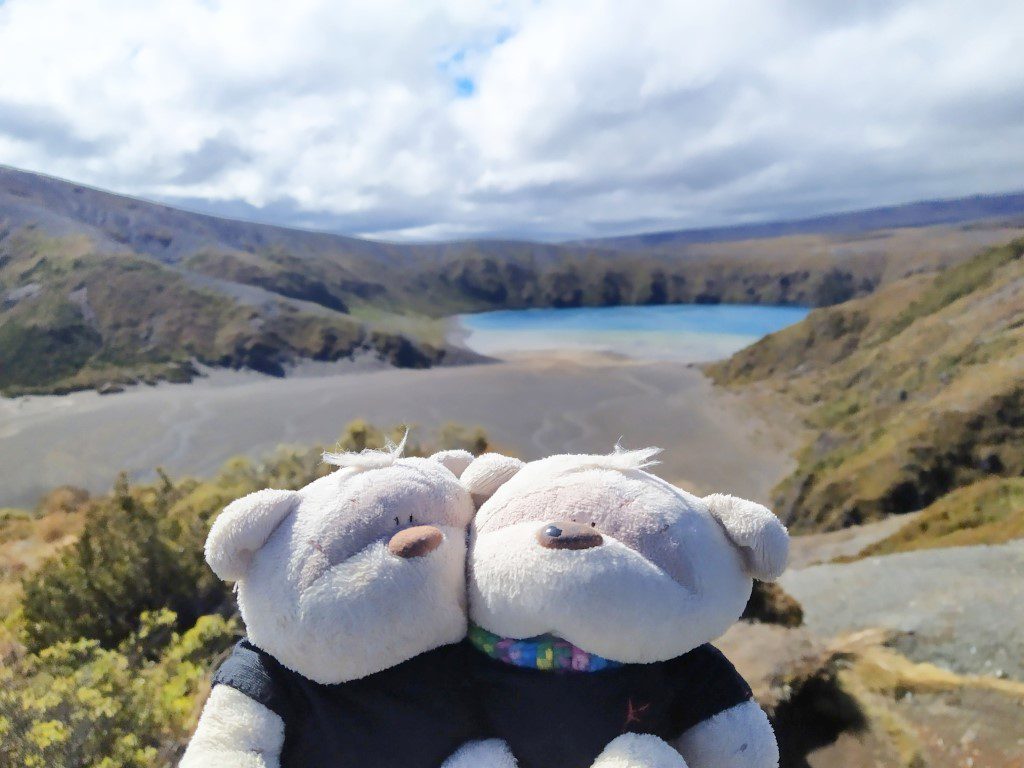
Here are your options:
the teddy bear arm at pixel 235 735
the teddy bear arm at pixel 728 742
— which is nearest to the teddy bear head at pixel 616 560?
the teddy bear arm at pixel 728 742

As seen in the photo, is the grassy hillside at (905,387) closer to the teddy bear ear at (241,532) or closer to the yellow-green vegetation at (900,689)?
the yellow-green vegetation at (900,689)

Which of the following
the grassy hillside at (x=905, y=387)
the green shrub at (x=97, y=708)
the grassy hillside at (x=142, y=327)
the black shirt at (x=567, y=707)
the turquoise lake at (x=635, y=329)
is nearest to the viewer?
the black shirt at (x=567, y=707)

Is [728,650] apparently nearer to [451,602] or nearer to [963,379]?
[451,602]

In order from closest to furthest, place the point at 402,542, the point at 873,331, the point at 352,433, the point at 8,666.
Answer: the point at 402,542 < the point at 8,666 < the point at 352,433 < the point at 873,331

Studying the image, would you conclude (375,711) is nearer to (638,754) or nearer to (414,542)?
(414,542)

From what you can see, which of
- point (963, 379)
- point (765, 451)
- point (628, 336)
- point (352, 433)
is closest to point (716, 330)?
point (628, 336)

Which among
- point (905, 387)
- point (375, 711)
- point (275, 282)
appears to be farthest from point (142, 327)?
point (375, 711)
